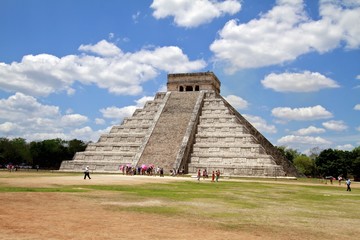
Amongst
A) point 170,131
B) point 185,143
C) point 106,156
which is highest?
point 170,131

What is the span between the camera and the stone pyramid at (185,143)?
117ft

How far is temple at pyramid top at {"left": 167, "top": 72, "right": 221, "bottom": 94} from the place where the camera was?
48406 mm

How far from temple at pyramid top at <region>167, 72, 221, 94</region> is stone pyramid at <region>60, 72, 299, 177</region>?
42.7 inches

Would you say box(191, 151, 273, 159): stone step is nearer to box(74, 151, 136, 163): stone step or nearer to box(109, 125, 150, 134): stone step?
box(74, 151, 136, 163): stone step

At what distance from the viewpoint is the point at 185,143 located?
3703 centimetres

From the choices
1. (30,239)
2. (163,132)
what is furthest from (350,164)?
(30,239)

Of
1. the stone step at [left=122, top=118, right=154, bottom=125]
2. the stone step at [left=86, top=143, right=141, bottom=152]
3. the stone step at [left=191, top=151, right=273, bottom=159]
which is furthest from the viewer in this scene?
the stone step at [left=122, top=118, right=154, bottom=125]

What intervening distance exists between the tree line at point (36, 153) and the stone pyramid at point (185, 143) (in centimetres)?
3017

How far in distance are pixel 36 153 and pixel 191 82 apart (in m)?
35.8

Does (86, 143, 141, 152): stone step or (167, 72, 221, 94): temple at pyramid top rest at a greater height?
(167, 72, 221, 94): temple at pyramid top

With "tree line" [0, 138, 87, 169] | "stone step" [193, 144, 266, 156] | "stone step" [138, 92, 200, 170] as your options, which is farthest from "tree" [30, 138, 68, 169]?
"stone step" [193, 144, 266, 156]

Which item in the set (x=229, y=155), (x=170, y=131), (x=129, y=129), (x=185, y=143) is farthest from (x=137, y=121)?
(x=229, y=155)

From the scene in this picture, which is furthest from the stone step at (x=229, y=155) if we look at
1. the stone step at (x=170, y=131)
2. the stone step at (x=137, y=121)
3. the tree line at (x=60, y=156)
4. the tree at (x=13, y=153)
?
the tree at (x=13, y=153)

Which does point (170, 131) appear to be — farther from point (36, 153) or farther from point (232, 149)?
point (36, 153)
